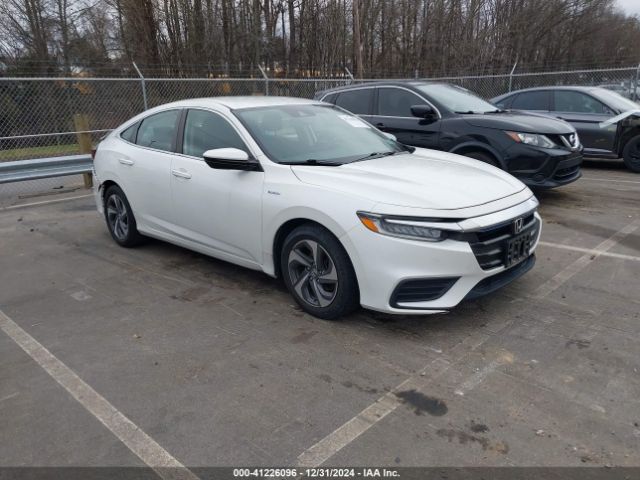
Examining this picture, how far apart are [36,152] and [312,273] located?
972 cm

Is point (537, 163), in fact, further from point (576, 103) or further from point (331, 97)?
point (576, 103)

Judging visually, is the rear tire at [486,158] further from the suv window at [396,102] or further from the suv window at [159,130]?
the suv window at [159,130]

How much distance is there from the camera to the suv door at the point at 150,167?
16.1ft

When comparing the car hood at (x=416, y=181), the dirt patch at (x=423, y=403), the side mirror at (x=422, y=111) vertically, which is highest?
the side mirror at (x=422, y=111)

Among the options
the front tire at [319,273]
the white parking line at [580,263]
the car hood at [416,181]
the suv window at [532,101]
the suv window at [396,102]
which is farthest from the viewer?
the suv window at [532,101]

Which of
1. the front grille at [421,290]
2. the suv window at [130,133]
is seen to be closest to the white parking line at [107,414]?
the front grille at [421,290]

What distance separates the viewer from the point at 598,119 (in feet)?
30.4

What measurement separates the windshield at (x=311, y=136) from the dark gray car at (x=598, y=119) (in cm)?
608

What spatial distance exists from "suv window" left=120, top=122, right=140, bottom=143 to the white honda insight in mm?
41

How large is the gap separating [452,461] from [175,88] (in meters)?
12.7

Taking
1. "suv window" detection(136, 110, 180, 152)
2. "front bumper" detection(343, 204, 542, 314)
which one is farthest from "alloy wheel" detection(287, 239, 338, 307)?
"suv window" detection(136, 110, 180, 152)

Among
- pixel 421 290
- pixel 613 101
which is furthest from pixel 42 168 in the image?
pixel 613 101

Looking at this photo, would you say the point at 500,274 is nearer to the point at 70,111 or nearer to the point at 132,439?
the point at 132,439

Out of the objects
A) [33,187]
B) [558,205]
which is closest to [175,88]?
[33,187]
